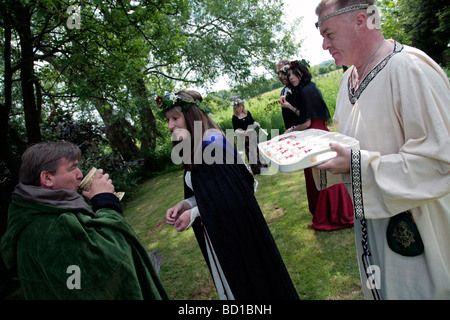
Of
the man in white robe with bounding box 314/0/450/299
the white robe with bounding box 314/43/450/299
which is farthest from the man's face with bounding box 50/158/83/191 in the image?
the white robe with bounding box 314/43/450/299

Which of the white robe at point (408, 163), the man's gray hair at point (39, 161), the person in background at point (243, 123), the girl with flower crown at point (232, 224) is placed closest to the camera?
the white robe at point (408, 163)

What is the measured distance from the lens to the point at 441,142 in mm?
1384

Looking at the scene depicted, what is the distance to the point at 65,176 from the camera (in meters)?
1.89

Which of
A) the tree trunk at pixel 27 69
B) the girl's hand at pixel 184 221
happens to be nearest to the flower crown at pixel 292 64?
the girl's hand at pixel 184 221

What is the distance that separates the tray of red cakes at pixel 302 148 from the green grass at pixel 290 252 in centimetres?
192

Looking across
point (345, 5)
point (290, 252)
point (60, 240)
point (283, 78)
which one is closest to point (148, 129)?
point (283, 78)

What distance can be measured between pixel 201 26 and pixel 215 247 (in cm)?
1278

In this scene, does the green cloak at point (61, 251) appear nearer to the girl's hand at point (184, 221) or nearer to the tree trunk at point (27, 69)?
the girl's hand at point (184, 221)

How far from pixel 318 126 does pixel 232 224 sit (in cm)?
260

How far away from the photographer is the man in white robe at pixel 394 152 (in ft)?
4.72

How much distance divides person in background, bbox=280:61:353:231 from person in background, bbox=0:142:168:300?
3.08 metres

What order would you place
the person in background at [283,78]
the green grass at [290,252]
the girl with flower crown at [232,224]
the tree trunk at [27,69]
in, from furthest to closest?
the person in background at [283,78] → the tree trunk at [27,69] → the green grass at [290,252] → the girl with flower crown at [232,224]
